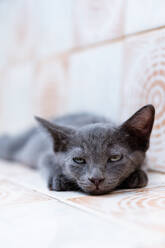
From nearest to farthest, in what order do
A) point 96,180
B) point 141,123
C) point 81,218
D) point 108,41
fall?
point 81,218 → point 96,180 → point 141,123 → point 108,41

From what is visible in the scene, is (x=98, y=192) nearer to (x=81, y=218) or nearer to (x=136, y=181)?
(x=136, y=181)

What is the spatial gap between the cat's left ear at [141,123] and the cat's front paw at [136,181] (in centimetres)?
13

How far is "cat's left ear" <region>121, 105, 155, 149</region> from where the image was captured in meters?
1.18

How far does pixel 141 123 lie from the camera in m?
1.21

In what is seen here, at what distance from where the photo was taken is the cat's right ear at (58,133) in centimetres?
130

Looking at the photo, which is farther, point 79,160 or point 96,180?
point 79,160

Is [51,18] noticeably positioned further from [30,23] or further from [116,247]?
[116,247]

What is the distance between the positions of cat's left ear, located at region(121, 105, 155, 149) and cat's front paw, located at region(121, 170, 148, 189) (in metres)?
0.13

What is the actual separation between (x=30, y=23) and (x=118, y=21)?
993mm

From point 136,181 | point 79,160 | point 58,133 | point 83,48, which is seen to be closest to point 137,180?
point 136,181

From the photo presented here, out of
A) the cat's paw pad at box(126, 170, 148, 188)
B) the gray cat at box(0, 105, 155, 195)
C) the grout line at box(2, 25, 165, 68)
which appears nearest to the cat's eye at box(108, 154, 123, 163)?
the gray cat at box(0, 105, 155, 195)

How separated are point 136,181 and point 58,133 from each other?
36 centimetres

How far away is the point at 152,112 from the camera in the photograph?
3.87 ft

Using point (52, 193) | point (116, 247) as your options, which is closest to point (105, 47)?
point (52, 193)
